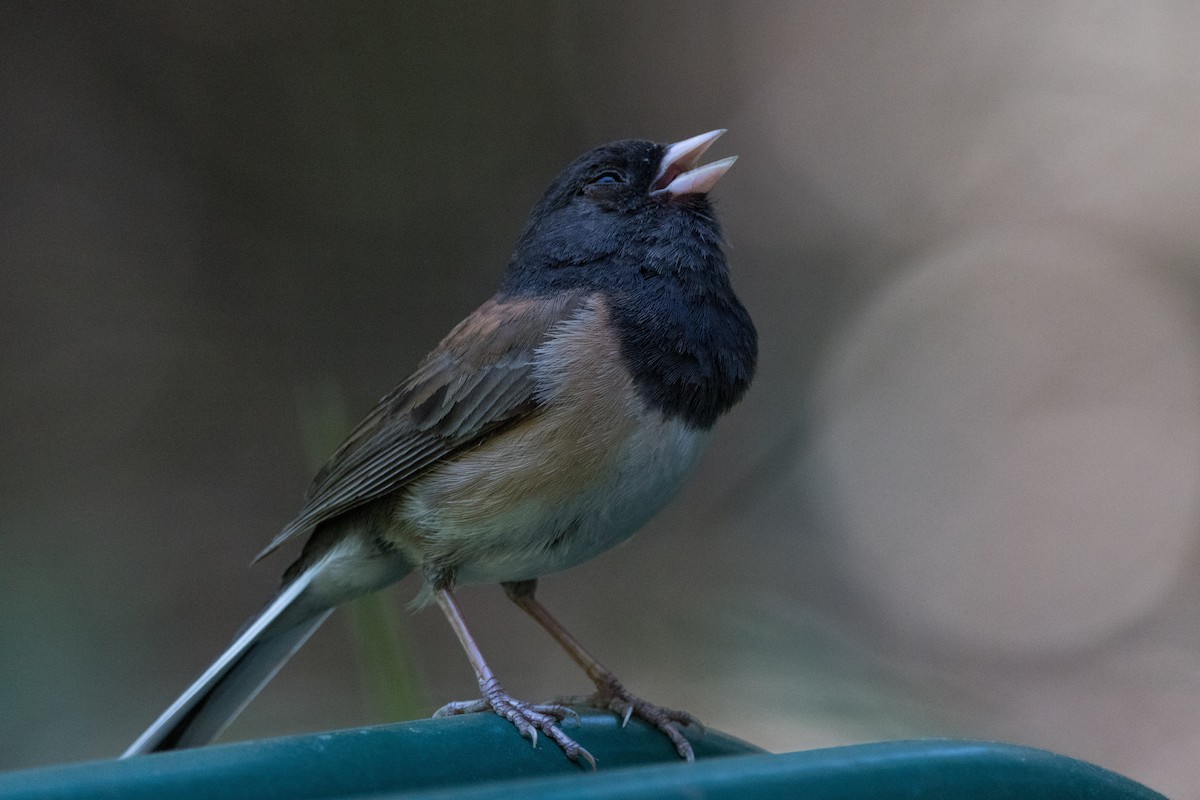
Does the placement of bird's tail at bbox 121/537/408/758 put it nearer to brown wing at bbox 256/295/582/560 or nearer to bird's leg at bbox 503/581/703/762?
brown wing at bbox 256/295/582/560

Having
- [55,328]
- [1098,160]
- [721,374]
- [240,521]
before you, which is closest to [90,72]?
[55,328]

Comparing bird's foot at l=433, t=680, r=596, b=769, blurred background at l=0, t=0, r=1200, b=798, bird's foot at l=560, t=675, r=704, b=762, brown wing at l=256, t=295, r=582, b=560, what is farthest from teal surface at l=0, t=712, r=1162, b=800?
blurred background at l=0, t=0, r=1200, b=798

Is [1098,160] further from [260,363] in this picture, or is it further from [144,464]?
[144,464]

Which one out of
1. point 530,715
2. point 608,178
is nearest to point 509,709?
point 530,715

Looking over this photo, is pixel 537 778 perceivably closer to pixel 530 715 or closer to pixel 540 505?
pixel 530 715

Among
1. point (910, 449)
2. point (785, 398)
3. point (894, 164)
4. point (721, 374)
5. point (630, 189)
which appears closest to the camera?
point (721, 374)

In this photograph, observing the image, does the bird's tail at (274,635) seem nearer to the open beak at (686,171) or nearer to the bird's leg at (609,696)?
the bird's leg at (609,696)

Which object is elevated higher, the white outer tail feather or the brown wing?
the brown wing

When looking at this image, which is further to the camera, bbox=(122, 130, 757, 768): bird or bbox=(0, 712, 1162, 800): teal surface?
bbox=(122, 130, 757, 768): bird
